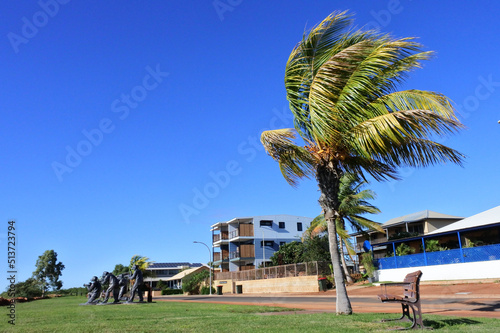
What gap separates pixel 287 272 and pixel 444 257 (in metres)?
14.3

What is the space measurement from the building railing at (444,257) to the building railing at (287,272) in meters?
4.43

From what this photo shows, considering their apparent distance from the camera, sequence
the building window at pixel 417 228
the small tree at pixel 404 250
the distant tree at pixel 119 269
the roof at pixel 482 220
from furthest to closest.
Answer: the distant tree at pixel 119 269, the building window at pixel 417 228, the small tree at pixel 404 250, the roof at pixel 482 220

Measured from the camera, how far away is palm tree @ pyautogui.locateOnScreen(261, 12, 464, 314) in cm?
945

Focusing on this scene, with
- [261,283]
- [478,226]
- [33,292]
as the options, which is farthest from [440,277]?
[33,292]

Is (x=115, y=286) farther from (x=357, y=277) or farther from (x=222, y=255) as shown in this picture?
(x=222, y=255)

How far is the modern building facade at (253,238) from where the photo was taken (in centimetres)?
5931

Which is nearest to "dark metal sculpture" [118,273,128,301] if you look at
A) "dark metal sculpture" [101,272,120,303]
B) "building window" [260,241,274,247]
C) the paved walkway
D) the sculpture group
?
the sculpture group

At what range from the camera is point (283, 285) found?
1448 inches

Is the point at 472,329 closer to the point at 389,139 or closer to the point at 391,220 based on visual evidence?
the point at 389,139

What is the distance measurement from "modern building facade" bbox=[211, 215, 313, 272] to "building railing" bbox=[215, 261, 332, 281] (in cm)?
955

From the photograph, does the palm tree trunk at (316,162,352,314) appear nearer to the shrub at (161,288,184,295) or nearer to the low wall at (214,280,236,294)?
the low wall at (214,280,236,294)

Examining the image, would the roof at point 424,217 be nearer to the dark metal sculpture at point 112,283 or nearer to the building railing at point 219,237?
the building railing at point 219,237

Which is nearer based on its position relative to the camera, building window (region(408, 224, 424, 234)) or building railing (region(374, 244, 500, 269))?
building railing (region(374, 244, 500, 269))

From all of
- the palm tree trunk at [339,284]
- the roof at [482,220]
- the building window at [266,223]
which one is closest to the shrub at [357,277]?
the roof at [482,220]
